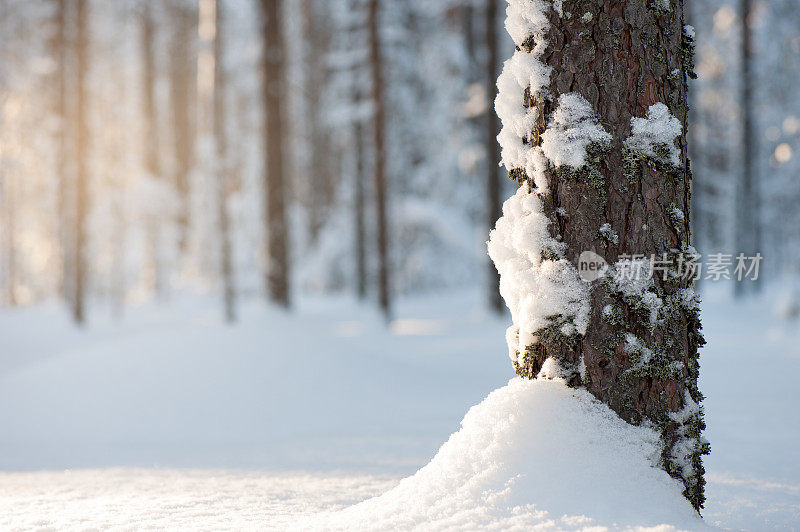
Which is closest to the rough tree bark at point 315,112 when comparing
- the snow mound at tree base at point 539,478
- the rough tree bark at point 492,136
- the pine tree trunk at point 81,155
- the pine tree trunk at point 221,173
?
the pine tree trunk at point 81,155

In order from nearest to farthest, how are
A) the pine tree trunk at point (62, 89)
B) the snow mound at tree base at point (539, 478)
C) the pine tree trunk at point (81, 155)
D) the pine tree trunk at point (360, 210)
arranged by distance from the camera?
the snow mound at tree base at point (539, 478)
the pine tree trunk at point (81, 155)
the pine tree trunk at point (62, 89)
the pine tree trunk at point (360, 210)

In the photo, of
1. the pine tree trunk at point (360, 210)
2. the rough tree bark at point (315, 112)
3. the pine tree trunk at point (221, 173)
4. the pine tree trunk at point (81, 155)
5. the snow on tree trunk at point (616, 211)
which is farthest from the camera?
the rough tree bark at point (315, 112)

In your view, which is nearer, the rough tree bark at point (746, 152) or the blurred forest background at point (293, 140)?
the blurred forest background at point (293, 140)

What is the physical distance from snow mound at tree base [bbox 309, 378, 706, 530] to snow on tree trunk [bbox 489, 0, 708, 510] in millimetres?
134

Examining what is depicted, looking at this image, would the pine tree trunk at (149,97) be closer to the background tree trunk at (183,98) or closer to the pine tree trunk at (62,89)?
the background tree trunk at (183,98)

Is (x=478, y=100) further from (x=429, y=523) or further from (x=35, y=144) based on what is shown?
(x=35, y=144)

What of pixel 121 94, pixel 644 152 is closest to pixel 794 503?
pixel 644 152

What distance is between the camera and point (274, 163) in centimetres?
1138

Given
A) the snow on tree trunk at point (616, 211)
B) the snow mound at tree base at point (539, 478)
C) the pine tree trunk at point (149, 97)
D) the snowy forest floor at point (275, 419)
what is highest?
the pine tree trunk at point (149, 97)

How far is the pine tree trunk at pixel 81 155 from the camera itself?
14.7 meters

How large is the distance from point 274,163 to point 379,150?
2465mm

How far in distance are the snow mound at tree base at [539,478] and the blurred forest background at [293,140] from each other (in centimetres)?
884

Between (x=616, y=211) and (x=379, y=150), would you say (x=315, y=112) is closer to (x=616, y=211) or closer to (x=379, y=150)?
(x=379, y=150)

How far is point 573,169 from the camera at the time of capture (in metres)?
2.53
